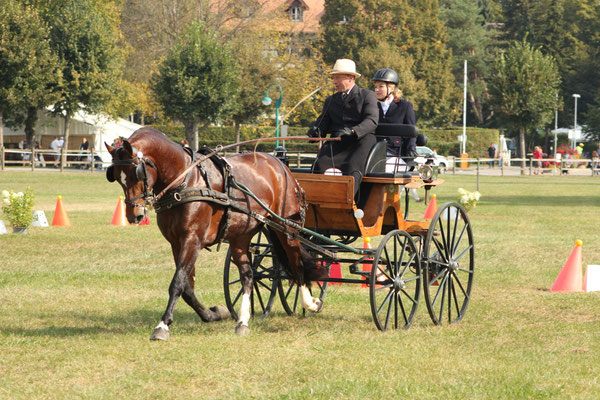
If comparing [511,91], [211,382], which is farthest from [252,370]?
[511,91]

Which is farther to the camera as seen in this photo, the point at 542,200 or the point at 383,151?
the point at 542,200

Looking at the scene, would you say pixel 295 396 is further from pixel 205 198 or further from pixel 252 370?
pixel 205 198

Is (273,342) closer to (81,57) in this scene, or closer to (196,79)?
(196,79)

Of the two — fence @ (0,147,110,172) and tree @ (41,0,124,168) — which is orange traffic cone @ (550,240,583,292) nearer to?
fence @ (0,147,110,172)

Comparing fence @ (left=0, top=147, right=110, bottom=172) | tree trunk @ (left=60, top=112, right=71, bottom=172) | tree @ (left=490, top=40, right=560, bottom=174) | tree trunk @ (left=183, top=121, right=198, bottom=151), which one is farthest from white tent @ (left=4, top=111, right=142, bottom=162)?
tree @ (left=490, top=40, right=560, bottom=174)

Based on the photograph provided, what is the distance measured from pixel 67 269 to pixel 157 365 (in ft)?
20.4

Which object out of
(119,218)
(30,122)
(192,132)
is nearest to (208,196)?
(119,218)

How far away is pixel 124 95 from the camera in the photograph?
54.6 meters

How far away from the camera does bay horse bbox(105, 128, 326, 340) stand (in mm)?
7055

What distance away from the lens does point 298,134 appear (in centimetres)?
6462

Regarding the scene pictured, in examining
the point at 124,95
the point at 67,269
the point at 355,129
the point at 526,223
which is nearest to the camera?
the point at 355,129

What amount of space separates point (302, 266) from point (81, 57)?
43645 millimetres

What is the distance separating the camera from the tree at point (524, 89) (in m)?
58.0

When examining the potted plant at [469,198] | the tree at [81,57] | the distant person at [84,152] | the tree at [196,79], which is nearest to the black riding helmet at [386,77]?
the potted plant at [469,198]
